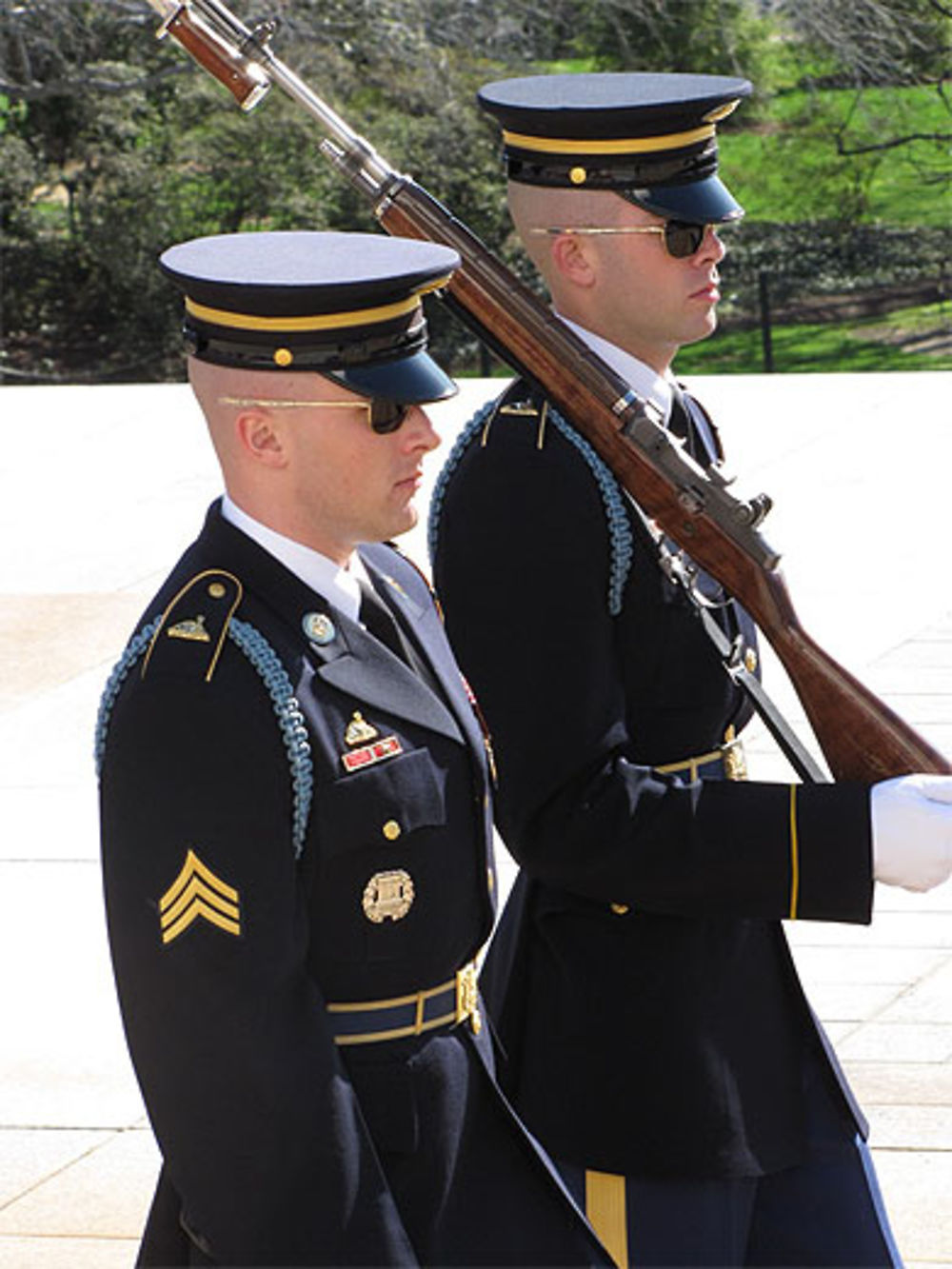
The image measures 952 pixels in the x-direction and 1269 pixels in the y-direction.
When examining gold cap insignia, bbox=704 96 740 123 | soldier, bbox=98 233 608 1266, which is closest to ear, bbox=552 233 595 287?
gold cap insignia, bbox=704 96 740 123

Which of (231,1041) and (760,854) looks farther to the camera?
(760,854)

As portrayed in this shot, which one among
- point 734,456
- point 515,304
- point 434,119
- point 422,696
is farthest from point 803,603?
point 434,119

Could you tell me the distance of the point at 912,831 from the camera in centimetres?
309

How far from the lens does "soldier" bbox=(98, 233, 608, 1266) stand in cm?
256

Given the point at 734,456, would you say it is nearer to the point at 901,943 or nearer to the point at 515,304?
the point at 901,943

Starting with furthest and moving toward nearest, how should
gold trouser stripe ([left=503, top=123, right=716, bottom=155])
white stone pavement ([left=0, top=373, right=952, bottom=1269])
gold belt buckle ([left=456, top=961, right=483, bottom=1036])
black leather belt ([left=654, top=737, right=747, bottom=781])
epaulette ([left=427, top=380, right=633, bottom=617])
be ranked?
white stone pavement ([left=0, top=373, right=952, bottom=1269]) < gold trouser stripe ([left=503, top=123, right=716, bottom=155]) < black leather belt ([left=654, top=737, right=747, bottom=781]) < epaulette ([left=427, top=380, right=633, bottom=617]) < gold belt buckle ([left=456, top=961, right=483, bottom=1036])

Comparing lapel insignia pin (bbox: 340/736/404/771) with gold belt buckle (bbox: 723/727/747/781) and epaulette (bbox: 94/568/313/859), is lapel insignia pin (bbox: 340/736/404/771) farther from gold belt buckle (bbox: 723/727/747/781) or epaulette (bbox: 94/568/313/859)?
gold belt buckle (bbox: 723/727/747/781)

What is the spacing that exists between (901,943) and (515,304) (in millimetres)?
2653

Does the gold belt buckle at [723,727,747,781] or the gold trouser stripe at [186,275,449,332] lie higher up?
the gold trouser stripe at [186,275,449,332]

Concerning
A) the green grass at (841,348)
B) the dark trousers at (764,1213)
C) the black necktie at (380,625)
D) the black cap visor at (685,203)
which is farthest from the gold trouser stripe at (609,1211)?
the green grass at (841,348)

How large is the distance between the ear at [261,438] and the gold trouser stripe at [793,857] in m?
0.79

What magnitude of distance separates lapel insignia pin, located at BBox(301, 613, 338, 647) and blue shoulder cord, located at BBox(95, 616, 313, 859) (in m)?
0.05

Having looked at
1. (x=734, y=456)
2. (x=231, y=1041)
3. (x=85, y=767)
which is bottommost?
(x=734, y=456)

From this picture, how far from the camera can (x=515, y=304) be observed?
3.38 meters
